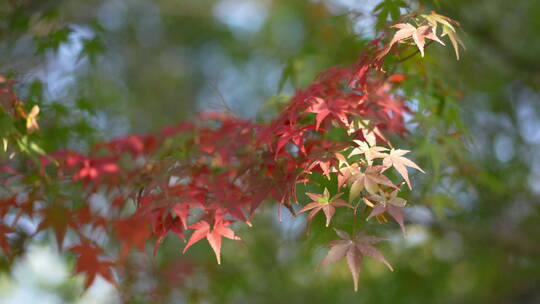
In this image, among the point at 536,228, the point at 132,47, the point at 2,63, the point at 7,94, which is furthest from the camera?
the point at 132,47

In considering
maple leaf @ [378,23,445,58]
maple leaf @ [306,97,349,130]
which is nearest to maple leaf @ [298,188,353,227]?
maple leaf @ [306,97,349,130]

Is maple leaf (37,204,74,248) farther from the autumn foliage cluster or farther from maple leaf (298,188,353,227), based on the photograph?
maple leaf (298,188,353,227)

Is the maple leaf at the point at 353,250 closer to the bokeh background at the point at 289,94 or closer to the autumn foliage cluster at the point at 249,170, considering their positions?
the autumn foliage cluster at the point at 249,170

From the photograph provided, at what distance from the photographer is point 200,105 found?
4469 mm

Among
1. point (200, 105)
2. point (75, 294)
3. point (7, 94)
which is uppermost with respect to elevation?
point (7, 94)

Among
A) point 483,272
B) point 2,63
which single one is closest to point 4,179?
point 2,63

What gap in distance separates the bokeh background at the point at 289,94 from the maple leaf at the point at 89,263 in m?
0.23

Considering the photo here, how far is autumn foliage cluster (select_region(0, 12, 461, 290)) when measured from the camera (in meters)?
0.90

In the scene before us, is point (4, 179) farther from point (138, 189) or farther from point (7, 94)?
point (138, 189)

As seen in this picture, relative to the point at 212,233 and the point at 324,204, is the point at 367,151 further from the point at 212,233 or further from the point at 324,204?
the point at 212,233

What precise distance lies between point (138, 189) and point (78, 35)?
803 millimetres

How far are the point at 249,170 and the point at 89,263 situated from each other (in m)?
0.45

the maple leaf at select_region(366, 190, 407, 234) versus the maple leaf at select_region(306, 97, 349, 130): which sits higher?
the maple leaf at select_region(306, 97, 349, 130)

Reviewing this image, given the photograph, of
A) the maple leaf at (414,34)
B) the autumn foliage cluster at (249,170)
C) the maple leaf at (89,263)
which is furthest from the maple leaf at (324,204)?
the maple leaf at (89,263)
